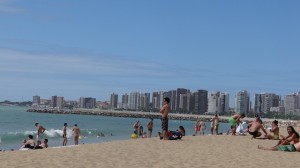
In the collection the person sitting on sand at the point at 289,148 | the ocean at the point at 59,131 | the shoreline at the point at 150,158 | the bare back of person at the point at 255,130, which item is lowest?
the ocean at the point at 59,131

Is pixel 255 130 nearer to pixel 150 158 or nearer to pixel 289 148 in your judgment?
pixel 289 148

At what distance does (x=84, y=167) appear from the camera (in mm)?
9305

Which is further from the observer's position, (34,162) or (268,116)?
(268,116)

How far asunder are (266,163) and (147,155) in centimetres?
297

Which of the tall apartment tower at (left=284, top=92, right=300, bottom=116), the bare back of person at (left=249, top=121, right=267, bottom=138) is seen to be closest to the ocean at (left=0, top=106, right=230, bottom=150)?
the bare back of person at (left=249, top=121, right=267, bottom=138)

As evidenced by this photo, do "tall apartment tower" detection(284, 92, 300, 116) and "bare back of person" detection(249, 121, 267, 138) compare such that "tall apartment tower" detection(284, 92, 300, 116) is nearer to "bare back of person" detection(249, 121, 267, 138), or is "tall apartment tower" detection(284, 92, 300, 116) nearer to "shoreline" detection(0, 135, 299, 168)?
"bare back of person" detection(249, 121, 267, 138)

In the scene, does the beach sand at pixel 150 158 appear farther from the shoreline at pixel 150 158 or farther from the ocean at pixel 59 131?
the ocean at pixel 59 131

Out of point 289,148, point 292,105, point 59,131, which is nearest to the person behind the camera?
point 289,148

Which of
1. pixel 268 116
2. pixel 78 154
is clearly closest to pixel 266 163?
pixel 78 154

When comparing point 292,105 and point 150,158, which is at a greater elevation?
point 292,105

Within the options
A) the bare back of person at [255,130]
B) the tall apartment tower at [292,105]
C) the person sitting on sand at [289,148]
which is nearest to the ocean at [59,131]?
the bare back of person at [255,130]

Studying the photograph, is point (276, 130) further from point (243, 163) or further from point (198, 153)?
point (243, 163)

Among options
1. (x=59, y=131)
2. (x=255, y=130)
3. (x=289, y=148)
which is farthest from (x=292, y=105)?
(x=289, y=148)

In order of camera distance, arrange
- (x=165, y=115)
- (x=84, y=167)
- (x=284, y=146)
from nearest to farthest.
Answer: (x=84, y=167) < (x=284, y=146) < (x=165, y=115)
